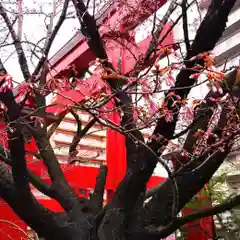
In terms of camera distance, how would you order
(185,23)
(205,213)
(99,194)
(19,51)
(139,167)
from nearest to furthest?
1. (205,213)
2. (139,167)
3. (185,23)
4. (99,194)
5. (19,51)

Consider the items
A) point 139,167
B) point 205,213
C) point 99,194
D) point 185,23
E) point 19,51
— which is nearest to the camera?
point 205,213

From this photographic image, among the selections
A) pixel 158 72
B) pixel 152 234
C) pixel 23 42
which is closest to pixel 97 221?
pixel 152 234

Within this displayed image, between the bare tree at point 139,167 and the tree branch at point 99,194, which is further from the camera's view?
the tree branch at point 99,194

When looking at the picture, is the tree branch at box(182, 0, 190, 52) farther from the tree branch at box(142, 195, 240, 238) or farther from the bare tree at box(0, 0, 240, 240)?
the tree branch at box(142, 195, 240, 238)

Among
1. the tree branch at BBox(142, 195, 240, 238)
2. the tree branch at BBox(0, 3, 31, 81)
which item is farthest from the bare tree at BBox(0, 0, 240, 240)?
the tree branch at BBox(0, 3, 31, 81)

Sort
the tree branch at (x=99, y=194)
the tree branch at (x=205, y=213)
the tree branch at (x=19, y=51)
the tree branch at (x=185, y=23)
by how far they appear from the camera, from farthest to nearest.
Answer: the tree branch at (x=19, y=51), the tree branch at (x=99, y=194), the tree branch at (x=185, y=23), the tree branch at (x=205, y=213)

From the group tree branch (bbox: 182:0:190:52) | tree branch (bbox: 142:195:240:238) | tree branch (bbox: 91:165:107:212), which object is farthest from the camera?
tree branch (bbox: 91:165:107:212)

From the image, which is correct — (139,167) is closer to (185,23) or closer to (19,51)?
(185,23)

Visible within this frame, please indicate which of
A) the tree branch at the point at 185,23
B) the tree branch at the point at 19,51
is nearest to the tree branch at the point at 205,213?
the tree branch at the point at 185,23

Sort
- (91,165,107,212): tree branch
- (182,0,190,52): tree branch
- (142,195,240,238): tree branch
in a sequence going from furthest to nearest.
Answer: (91,165,107,212): tree branch, (182,0,190,52): tree branch, (142,195,240,238): tree branch

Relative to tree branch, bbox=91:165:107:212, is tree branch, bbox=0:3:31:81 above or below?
above

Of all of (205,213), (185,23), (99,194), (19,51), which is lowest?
(205,213)

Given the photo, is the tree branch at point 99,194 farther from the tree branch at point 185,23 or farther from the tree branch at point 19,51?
the tree branch at point 185,23

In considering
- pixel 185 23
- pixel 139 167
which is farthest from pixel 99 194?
pixel 185 23
